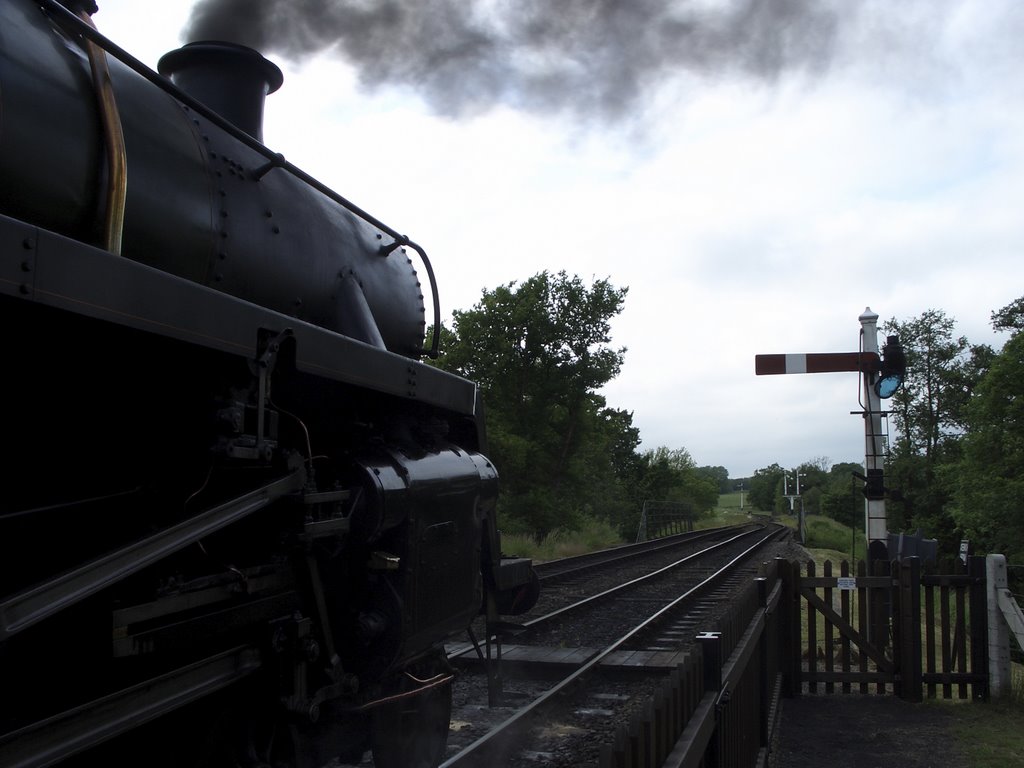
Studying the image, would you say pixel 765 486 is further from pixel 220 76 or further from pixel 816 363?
pixel 220 76

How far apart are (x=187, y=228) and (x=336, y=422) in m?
1.03

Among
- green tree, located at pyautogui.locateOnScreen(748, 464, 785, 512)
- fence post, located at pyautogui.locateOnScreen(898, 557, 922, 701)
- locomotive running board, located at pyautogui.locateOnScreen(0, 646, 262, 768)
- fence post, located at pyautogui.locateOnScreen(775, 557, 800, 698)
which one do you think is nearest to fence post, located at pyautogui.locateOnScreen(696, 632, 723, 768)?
locomotive running board, located at pyautogui.locateOnScreen(0, 646, 262, 768)

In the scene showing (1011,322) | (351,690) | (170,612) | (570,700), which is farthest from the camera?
(1011,322)

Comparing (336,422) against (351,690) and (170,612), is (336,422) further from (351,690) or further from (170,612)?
(170,612)

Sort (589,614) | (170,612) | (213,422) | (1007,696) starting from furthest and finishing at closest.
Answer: (589,614)
(1007,696)
(213,422)
(170,612)

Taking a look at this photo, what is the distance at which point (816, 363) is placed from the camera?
10859mm

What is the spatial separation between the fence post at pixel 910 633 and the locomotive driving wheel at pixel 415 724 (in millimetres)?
4529

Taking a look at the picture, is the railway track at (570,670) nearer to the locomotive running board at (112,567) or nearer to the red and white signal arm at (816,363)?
the locomotive running board at (112,567)

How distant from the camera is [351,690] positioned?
310 cm

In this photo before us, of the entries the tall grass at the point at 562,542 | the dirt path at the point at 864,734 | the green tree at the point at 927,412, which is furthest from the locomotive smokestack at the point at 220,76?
the green tree at the point at 927,412

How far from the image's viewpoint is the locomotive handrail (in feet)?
7.83

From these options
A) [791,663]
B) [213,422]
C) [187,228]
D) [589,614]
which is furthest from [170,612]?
[589,614]

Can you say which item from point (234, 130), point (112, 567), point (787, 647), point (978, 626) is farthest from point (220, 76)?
point (978, 626)

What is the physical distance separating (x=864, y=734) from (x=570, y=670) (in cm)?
232
